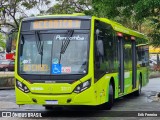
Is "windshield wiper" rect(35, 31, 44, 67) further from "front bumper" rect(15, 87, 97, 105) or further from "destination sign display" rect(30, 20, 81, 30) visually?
"front bumper" rect(15, 87, 97, 105)

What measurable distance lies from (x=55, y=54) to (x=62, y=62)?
32cm

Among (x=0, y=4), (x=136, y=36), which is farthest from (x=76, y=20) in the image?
(x=0, y=4)

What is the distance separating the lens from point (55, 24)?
13.6 m

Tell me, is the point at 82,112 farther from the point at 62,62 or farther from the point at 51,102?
the point at 62,62

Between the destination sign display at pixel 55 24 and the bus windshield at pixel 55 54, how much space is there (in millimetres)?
248

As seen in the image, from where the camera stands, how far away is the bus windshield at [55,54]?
13109 millimetres

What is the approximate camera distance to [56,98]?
12.9 metres

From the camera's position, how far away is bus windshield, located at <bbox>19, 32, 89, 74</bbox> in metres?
13.1

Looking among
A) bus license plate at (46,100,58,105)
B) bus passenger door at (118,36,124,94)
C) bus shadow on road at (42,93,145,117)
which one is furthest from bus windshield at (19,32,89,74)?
bus passenger door at (118,36,124,94)

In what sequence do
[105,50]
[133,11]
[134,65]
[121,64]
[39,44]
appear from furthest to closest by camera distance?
[134,65] → [133,11] → [121,64] → [105,50] → [39,44]

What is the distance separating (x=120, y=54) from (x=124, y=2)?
2.24m

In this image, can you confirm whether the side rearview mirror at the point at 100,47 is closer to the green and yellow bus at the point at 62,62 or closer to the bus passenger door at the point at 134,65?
the green and yellow bus at the point at 62,62

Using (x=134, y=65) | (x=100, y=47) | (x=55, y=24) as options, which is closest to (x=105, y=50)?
(x=100, y=47)

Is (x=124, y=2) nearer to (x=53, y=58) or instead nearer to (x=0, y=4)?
(x=53, y=58)
